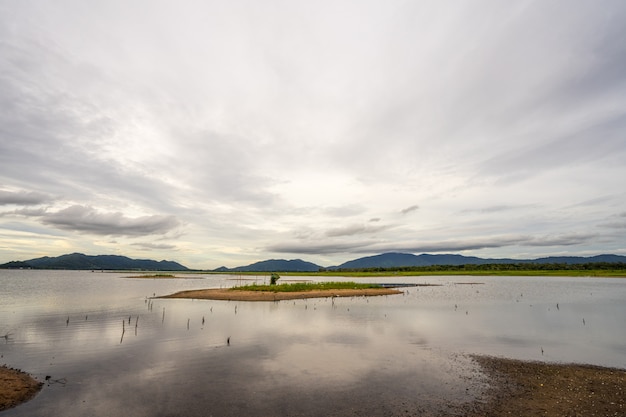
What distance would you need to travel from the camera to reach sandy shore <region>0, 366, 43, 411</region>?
19.6 meters

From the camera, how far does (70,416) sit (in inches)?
707

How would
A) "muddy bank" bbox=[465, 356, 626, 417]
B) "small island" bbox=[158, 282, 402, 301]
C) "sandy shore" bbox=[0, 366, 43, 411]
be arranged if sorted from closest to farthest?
"muddy bank" bbox=[465, 356, 626, 417], "sandy shore" bbox=[0, 366, 43, 411], "small island" bbox=[158, 282, 402, 301]

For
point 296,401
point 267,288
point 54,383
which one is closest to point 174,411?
point 296,401

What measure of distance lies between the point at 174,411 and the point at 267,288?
68.5 metres

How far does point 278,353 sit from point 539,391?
2016 cm

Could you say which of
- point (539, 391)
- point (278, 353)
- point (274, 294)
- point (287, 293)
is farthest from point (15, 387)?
point (287, 293)

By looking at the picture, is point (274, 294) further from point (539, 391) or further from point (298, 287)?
point (539, 391)

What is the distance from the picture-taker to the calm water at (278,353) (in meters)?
20.1

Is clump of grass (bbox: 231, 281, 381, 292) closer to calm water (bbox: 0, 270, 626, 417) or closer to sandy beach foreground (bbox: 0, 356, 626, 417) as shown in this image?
calm water (bbox: 0, 270, 626, 417)

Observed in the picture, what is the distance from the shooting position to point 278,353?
3136 centimetres

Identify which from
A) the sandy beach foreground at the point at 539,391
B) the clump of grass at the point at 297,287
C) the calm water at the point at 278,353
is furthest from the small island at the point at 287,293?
the sandy beach foreground at the point at 539,391

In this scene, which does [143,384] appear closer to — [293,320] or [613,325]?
[293,320]

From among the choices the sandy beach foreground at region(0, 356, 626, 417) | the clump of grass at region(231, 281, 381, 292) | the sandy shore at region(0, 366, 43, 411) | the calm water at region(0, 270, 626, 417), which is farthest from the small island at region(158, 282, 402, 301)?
the sandy beach foreground at region(0, 356, 626, 417)

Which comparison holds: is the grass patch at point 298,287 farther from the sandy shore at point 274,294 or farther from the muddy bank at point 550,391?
the muddy bank at point 550,391
